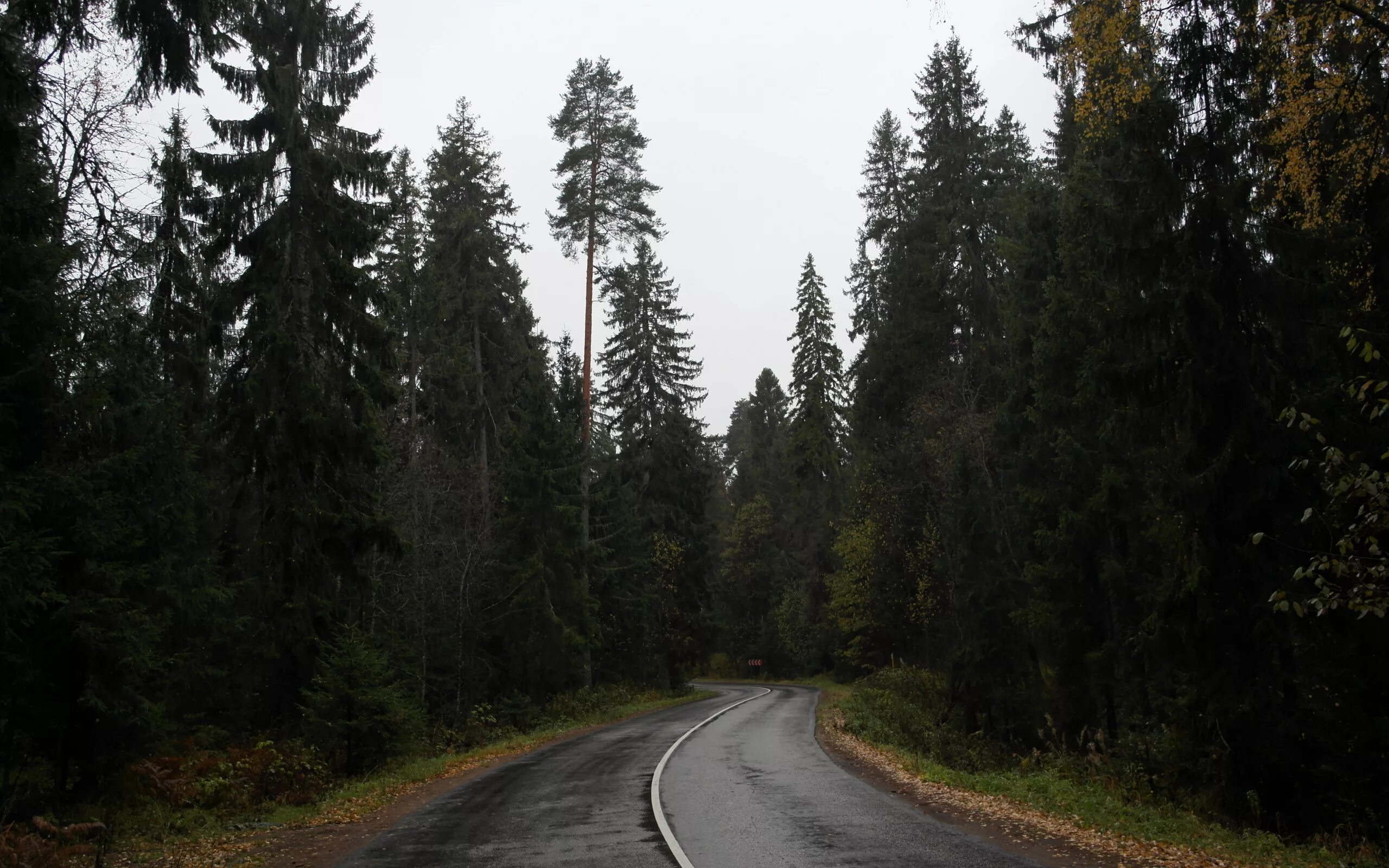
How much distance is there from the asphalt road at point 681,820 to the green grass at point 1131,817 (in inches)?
65.0

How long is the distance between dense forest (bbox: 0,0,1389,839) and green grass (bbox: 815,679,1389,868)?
1.22m

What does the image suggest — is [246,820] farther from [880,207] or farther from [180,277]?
[880,207]

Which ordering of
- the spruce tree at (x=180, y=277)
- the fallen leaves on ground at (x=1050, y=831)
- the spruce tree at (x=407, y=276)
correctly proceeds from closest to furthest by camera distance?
the fallen leaves on ground at (x=1050, y=831) < the spruce tree at (x=180, y=277) < the spruce tree at (x=407, y=276)

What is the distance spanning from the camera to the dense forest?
10.3m

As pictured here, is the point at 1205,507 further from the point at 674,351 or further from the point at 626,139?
the point at 674,351

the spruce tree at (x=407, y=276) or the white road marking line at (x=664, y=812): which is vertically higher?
the spruce tree at (x=407, y=276)

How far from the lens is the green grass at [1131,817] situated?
8766mm

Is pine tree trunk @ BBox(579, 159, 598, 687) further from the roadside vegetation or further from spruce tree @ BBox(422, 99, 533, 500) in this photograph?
the roadside vegetation

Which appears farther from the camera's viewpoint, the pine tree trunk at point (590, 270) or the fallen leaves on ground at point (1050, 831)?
the pine tree trunk at point (590, 270)

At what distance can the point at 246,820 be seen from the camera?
1257cm

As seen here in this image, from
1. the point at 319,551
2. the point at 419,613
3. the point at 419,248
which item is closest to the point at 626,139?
the point at 419,248


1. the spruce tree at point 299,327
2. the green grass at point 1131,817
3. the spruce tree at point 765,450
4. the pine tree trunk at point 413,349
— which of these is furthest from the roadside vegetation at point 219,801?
the spruce tree at point 765,450

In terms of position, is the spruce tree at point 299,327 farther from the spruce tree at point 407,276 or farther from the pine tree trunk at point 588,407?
the pine tree trunk at point 588,407

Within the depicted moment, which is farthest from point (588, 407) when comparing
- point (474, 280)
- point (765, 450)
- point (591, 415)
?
point (765, 450)
